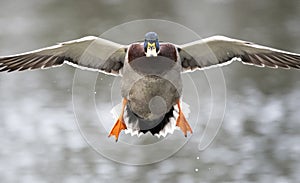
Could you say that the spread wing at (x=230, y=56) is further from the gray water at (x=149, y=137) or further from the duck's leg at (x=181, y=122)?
the gray water at (x=149, y=137)

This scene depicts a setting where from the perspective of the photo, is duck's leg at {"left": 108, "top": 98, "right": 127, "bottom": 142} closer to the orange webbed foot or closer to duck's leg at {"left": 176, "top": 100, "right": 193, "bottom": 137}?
the orange webbed foot

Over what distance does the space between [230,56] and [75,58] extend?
152 centimetres

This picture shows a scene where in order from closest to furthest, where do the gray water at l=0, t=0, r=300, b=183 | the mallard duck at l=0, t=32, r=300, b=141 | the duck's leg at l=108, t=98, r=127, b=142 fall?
1. the mallard duck at l=0, t=32, r=300, b=141
2. the duck's leg at l=108, t=98, r=127, b=142
3. the gray water at l=0, t=0, r=300, b=183

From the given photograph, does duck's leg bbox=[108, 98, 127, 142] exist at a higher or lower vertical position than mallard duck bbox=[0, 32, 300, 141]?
lower

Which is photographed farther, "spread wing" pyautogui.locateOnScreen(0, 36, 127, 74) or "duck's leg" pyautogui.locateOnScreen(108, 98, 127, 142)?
"spread wing" pyautogui.locateOnScreen(0, 36, 127, 74)

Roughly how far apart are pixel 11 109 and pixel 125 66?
4636 mm

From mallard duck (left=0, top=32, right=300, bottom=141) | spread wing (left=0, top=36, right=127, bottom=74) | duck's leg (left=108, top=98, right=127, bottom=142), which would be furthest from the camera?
spread wing (left=0, top=36, right=127, bottom=74)

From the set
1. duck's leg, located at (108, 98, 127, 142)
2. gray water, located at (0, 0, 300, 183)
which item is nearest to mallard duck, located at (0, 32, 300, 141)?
duck's leg, located at (108, 98, 127, 142)

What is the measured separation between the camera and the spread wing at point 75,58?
8.32m

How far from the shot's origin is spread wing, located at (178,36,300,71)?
27.5 ft

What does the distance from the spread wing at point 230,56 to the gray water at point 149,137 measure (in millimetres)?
2085

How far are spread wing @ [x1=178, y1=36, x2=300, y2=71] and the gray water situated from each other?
2.08m

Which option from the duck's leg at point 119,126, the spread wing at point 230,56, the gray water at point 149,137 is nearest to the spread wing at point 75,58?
the duck's leg at point 119,126

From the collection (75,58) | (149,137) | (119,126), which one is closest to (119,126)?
(119,126)
